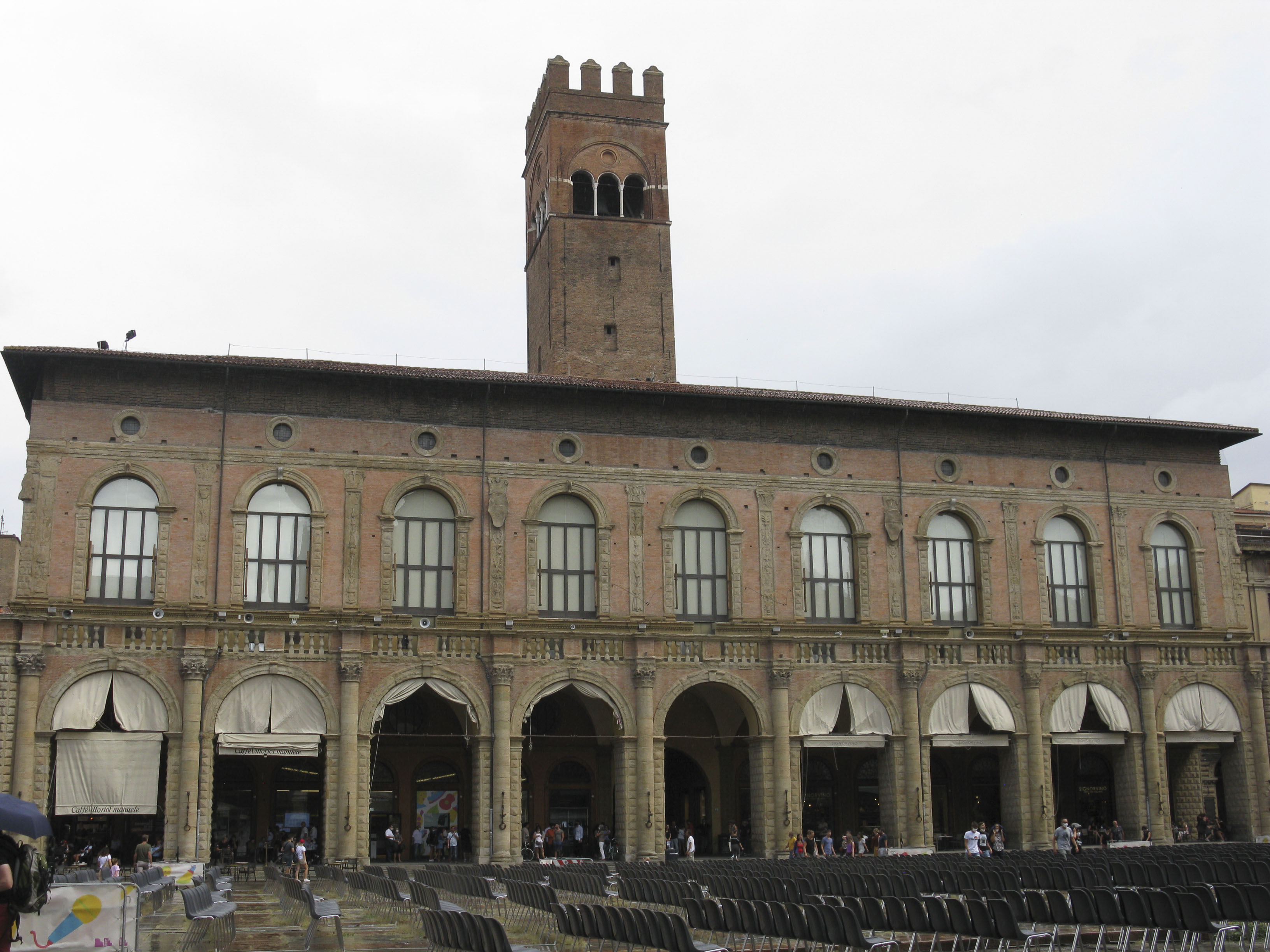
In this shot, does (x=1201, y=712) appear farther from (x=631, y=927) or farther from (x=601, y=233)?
(x=631, y=927)

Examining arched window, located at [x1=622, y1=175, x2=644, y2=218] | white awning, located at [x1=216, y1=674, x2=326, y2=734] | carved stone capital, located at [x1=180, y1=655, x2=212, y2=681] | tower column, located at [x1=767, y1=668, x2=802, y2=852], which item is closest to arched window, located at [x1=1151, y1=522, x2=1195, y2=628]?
tower column, located at [x1=767, y1=668, x2=802, y2=852]

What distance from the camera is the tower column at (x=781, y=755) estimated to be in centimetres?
4062

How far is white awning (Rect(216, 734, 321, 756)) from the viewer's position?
37438 mm

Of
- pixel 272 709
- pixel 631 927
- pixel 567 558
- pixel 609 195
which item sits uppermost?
pixel 609 195

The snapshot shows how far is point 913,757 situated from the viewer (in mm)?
41969

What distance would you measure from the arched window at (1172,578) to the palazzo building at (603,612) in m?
0.12

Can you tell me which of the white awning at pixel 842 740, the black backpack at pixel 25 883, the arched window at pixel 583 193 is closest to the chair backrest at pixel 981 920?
the black backpack at pixel 25 883

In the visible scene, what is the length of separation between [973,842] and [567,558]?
14171mm

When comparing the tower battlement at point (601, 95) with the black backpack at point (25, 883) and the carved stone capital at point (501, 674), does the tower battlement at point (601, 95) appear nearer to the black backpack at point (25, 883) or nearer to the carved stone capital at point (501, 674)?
the carved stone capital at point (501, 674)

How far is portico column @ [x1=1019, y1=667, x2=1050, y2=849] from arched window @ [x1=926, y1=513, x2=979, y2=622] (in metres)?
2.79

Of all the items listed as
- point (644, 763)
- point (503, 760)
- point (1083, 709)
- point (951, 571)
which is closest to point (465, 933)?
point (503, 760)

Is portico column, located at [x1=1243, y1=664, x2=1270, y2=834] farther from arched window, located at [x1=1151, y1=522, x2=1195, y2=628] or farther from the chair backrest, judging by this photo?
the chair backrest

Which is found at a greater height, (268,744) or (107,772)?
(268,744)

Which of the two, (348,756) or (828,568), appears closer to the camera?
(348,756)
